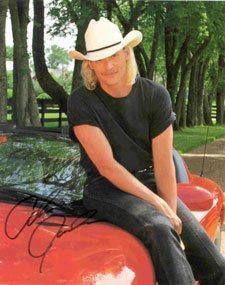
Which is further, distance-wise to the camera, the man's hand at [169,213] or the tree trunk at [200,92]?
the tree trunk at [200,92]

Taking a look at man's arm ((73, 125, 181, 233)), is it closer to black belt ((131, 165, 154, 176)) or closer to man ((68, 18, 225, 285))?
man ((68, 18, 225, 285))

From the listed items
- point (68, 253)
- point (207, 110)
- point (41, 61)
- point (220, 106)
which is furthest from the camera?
point (220, 106)

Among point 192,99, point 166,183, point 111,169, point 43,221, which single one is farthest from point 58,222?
point 192,99

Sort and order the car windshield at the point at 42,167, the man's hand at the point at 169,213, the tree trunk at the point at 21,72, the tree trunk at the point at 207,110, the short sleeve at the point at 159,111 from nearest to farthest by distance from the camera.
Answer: the man's hand at the point at 169,213
the short sleeve at the point at 159,111
the car windshield at the point at 42,167
the tree trunk at the point at 21,72
the tree trunk at the point at 207,110

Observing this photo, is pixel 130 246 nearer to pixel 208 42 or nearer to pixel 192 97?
pixel 208 42

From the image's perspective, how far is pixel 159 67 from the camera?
4406 centimetres

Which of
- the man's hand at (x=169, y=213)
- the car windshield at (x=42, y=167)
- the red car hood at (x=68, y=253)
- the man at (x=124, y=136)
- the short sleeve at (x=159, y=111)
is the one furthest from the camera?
the car windshield at (x=42, y=167)

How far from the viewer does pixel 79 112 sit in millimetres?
3189

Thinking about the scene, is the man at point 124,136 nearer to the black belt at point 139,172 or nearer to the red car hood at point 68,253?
the black belt at point 139,172

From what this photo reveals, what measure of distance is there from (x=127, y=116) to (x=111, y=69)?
0.25 m

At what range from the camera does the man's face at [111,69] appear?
10.5ft

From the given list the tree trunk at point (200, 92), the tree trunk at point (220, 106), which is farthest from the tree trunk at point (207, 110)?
the tree trunk at point (200, 92)

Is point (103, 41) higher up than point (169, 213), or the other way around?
point (103, 41)

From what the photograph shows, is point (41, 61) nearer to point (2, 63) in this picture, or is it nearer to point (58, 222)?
point (2, 63)
